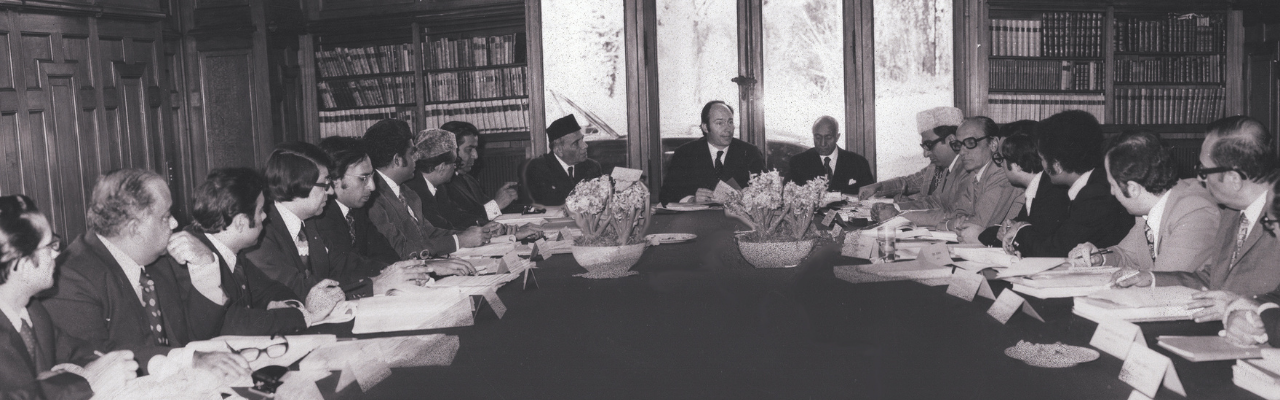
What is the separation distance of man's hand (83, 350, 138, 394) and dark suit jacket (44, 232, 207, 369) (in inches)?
7.3

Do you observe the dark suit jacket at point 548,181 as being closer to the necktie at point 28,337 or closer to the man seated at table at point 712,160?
the man seated at table at point 712,160

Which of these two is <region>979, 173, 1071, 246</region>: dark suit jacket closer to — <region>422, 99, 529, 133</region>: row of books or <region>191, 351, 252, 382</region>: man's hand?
<region>191, 351, 252, 382</region>: man's hand

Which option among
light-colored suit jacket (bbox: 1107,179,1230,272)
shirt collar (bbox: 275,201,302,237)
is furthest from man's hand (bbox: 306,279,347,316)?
light-colored suit jacket (bbox: 1107,179,1230,272)

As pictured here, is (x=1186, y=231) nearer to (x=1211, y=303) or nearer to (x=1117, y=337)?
(x=1211, y=303)

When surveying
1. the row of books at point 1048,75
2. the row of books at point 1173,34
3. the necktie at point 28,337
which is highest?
the row of books at point 1173,34

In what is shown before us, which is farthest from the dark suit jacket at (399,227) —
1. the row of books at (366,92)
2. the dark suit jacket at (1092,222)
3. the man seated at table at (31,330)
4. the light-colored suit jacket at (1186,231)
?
the row of books at (366,92)

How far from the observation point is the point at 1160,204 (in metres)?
2.71

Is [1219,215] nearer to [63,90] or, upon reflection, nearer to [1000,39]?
[1000,39]

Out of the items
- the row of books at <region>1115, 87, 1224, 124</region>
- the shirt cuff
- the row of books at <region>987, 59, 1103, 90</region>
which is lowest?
the shirt cuff

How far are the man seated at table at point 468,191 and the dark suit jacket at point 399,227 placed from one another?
944 mm

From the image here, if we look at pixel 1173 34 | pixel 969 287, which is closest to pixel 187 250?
pixel 969 287

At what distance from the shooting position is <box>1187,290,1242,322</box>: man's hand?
6.41ft

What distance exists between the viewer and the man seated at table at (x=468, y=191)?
17.2ft

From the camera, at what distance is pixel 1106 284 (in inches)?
91.5
